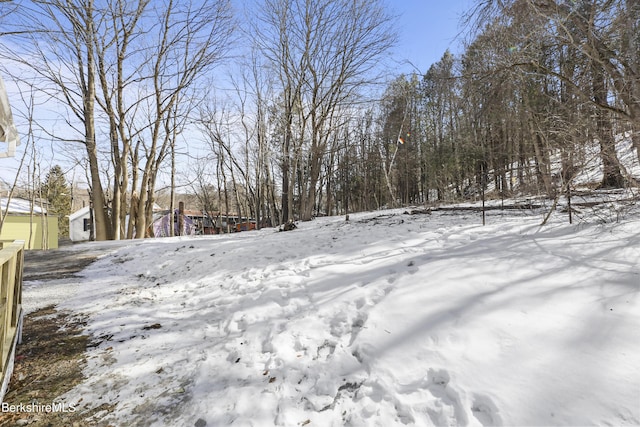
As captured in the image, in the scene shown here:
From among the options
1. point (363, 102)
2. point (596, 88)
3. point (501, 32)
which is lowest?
point (596, 88)

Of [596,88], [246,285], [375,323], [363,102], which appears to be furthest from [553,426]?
[363,102]

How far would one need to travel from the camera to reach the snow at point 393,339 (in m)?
1.60

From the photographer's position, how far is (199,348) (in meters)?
2.57

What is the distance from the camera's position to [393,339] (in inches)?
86.8

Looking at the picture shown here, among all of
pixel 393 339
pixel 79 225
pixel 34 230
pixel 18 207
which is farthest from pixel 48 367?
pixel 79 225

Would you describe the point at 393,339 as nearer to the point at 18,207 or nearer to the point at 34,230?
the point at 34,230

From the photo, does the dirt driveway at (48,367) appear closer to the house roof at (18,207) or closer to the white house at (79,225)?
the house roof at (18,207)

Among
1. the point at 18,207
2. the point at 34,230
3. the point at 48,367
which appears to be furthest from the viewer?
the point at 18,207

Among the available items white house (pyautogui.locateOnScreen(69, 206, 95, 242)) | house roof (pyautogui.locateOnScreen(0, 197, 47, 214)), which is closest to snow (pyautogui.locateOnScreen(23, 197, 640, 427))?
house roof (pyautogui.locateOnScreen(0, 197, 47, 214))

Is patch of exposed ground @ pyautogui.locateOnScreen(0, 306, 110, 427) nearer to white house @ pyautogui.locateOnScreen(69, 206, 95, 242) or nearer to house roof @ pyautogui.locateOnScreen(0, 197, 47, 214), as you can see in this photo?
house roof @ pyautogui.locateOnScreen(0, 197, 47, 214)

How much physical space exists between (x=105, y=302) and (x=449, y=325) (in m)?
4.01

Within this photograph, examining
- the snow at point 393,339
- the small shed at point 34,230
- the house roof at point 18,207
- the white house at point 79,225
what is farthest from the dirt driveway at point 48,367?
the white house at point 79,225

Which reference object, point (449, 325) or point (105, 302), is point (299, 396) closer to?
point (449, 325)

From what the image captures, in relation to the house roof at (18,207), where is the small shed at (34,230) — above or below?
below
